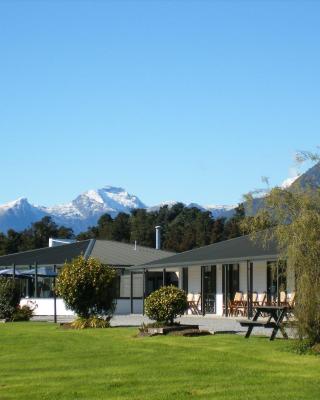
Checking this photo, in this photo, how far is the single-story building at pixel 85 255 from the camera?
39.8 metres

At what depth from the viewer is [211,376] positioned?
41.0ft

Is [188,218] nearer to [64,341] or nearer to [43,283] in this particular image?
[43,283]

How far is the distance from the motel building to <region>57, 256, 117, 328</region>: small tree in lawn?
72.7 inches

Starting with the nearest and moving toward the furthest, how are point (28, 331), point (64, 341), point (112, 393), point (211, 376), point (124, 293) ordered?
point (112, 393) → point (211, 376) → point (64, 341) → point (28, 331) → point (124, 293)

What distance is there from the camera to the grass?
1130 centimetres

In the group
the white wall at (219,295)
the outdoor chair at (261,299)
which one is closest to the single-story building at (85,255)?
the white wall at (219,295)

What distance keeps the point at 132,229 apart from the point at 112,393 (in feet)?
258

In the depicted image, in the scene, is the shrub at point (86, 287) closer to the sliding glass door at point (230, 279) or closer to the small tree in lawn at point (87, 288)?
the small tree in lawn at point (87, 288)

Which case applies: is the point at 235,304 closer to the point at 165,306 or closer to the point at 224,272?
the point at 224,272

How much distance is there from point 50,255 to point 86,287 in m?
18.8

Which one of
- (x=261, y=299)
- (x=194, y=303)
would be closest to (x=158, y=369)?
(x=261, y=299)

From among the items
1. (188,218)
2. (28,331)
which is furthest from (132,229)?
(28,331)

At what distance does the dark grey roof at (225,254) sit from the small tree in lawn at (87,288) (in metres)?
5.74

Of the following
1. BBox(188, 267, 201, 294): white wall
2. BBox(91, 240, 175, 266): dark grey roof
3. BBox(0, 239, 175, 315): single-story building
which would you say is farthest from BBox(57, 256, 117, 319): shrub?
BBox(91, 240, 175, 266): dark grey roof
